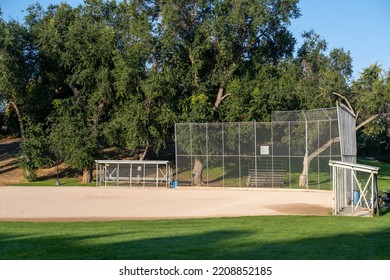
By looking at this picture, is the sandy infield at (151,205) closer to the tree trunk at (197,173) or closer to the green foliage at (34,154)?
the tree trunk at (197,173)

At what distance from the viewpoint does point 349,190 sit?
25125mm

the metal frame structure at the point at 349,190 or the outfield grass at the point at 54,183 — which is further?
the outfield grass at the point at 54,183

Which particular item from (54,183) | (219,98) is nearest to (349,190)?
(219,98)

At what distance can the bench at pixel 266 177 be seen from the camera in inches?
1463

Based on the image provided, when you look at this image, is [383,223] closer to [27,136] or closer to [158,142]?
[158,142]

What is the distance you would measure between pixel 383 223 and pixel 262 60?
30.2 meters

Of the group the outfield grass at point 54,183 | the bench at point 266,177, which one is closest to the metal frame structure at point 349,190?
the bench at point 266,177

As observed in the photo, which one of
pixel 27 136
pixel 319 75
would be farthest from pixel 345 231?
pixel 27 136

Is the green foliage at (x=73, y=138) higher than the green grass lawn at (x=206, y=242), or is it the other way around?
the green foliage at (x=73, y=138)

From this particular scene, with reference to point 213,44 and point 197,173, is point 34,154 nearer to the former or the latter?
point 197,173

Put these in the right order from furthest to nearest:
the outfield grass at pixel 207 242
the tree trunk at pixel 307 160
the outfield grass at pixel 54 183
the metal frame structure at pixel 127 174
Result: the outfield grass at pixel 54 183 < the metal frame structure at pixel 127 174 < the tree trunk at pixel 307 160 < the outfield grass at pixel 207 242

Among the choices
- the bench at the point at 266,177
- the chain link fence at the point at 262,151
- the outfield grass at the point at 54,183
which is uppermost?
the chain link fence at the point at 262,151

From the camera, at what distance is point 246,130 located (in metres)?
38.4
